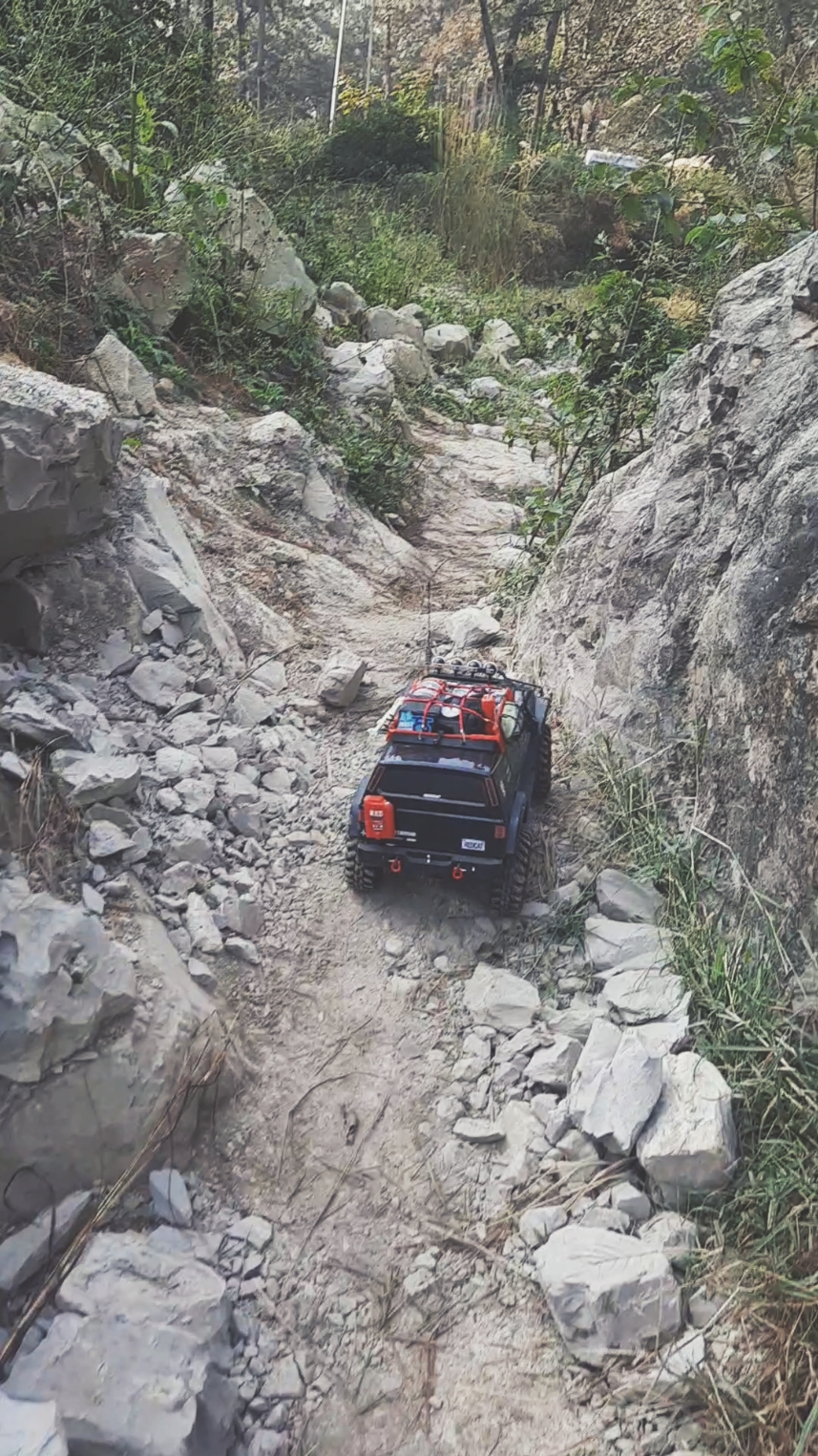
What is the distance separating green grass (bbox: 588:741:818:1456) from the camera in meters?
2.45

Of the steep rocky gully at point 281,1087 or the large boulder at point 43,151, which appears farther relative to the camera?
the large boulder at point 43,151

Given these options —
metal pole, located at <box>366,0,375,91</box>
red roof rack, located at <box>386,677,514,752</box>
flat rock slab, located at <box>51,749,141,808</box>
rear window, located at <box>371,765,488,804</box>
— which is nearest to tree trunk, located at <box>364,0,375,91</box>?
metal pole, located at <box>366,0,375,91</box>

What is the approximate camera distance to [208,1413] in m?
2.50

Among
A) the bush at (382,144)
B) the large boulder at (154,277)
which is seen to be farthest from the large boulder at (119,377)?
the bush at (382,144)

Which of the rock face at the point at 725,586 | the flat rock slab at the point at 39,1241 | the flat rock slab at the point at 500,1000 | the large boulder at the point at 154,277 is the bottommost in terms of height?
the flat rock slab at the point at 39,1241

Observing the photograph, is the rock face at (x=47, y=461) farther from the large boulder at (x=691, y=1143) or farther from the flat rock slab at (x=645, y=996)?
the large boulder at (x=691, y=1143)

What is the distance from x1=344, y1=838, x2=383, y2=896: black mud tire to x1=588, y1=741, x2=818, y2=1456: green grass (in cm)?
106

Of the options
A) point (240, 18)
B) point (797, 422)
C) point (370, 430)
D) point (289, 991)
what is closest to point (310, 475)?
point (370, 430)

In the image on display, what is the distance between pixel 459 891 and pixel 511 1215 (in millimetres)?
1374

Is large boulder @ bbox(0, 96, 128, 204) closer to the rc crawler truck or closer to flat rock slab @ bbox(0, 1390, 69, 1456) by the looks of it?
the rc crawler truck

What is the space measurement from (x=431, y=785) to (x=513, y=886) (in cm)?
55

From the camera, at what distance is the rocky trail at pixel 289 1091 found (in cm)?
262

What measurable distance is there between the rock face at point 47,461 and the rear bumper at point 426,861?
2.10m

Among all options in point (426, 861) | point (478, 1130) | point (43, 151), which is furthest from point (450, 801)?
point (43, 151)
